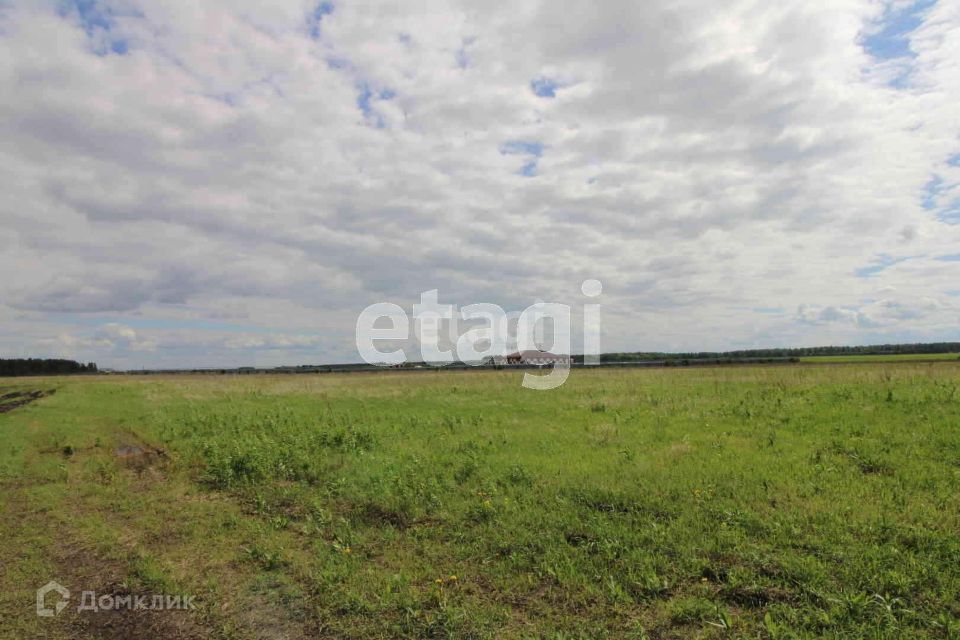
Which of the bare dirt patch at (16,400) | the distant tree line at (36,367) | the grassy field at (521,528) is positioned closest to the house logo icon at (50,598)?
the grassy field at (521,528)

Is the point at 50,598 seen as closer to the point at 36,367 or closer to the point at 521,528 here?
the point at 521,528

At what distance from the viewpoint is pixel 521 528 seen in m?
7.82

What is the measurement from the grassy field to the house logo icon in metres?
0.11

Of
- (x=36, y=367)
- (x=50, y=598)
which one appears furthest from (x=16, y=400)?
(x=36, y=367)

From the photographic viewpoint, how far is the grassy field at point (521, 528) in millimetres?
5637

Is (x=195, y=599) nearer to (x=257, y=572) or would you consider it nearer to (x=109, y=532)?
(x=257, y=572)

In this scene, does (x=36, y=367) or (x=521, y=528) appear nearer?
(x=521, y=528)

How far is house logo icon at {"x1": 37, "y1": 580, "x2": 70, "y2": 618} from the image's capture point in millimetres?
6074

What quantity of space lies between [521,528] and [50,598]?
6116 millimetres

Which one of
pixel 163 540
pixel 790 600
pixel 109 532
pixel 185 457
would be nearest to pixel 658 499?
pixel 790 600

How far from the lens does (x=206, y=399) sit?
97.0ft

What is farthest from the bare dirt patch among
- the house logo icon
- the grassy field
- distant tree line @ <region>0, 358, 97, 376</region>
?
distant tree line @ <region>0, 358, 97, 376</region>

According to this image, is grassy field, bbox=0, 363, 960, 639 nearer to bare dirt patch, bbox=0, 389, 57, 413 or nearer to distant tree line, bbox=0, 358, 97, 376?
bare dirt patch, bbox=0, 389, 57, 413

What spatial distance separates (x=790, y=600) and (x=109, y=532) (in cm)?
1007
